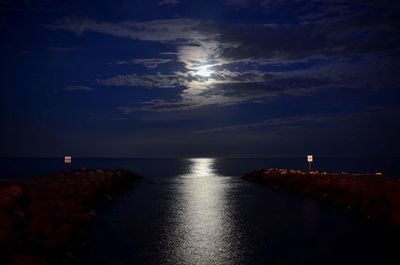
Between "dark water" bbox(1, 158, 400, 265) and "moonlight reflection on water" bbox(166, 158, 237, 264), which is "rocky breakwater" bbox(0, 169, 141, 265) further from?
"moonlight reflection on water" bbox(166, 158, 237, 264)

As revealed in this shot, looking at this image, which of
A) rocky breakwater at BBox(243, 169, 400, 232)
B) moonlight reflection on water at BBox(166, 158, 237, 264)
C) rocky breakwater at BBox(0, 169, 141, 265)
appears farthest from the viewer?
rocky breakwater at BBox(243, 169, 400, 232)

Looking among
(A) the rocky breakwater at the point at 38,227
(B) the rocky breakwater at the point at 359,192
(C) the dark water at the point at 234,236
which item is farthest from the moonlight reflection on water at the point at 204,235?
(B) the rocky breakwater at the point at 359,192

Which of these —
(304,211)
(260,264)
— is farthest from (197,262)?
(304,211)

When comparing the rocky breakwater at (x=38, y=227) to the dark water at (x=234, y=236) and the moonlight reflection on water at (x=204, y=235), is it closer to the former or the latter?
the dark water at (x=234, y=236)

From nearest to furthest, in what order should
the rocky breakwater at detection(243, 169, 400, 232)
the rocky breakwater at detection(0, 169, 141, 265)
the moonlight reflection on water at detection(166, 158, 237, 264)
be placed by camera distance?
the rocky breakwater at detection(0, 169, 141, 265) < the moonlight reflection on water at detection(166, 158, 237, 264) < the rocky breakwater at detection(243, 169, 400, 232)

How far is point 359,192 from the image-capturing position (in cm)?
2938

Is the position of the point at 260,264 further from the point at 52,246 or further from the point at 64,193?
the point at 64,193

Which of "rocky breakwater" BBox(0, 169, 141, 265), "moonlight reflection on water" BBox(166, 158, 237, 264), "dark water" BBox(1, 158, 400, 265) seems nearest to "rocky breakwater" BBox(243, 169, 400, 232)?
"dark water" BBox(1, 158, 400, 265)

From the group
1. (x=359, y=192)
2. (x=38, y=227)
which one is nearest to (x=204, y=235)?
(x=38, y=227)

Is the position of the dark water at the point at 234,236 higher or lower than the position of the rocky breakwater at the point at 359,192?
lower

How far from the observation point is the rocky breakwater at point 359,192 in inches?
882

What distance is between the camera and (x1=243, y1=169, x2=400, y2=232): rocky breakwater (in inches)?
882

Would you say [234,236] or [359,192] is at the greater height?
[359,192]

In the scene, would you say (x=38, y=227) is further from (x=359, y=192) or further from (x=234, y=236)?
(x=359, y=192)
